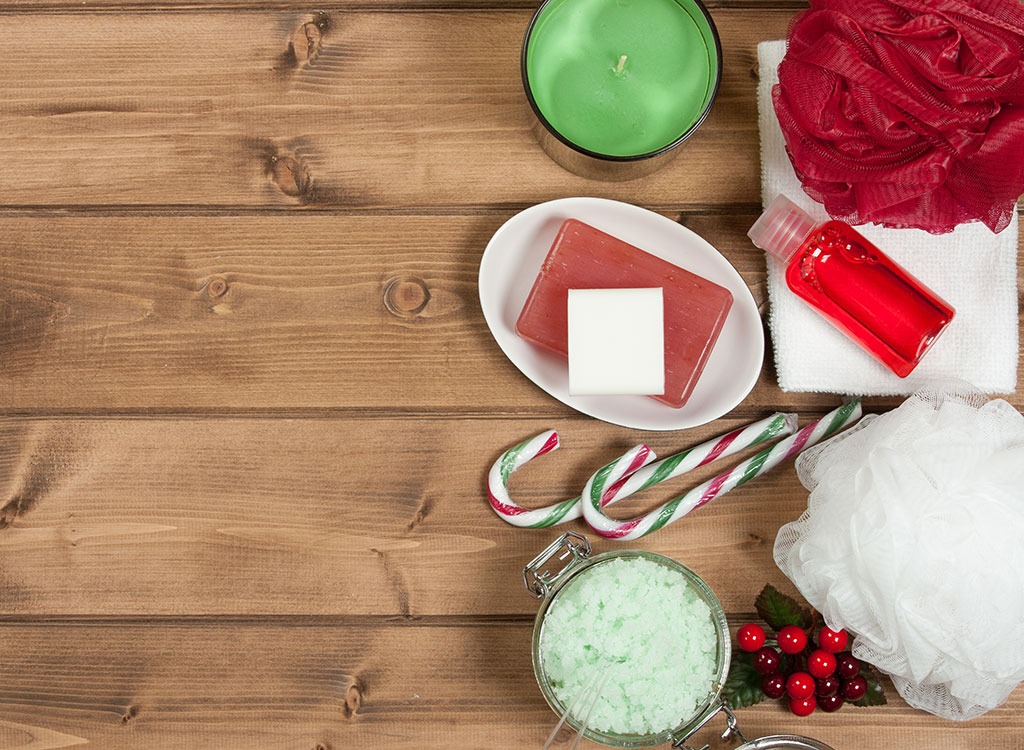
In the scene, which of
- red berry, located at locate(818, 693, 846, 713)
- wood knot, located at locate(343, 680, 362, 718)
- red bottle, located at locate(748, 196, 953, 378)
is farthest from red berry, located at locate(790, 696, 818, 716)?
wood knot, located at locate(343, 680, 362, 718)

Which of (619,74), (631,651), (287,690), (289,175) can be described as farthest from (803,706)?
(289,175)

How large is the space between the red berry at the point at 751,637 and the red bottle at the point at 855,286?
0.92ft

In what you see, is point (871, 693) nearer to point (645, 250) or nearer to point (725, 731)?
point (725, 731)

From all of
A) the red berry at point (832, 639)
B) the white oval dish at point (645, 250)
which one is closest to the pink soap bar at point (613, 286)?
the white oval dish at point (645, 250)

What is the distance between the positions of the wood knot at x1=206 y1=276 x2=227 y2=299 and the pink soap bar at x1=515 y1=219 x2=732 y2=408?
1.03ft

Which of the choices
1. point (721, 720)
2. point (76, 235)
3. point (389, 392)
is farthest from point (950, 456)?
point (76, 235)

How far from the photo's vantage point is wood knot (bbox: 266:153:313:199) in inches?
34.3

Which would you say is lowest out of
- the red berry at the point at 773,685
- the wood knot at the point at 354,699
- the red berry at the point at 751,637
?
the wood knot at the point at 354,699

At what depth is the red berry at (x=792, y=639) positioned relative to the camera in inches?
30.9

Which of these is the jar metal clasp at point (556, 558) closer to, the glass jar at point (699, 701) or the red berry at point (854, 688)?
the glass jar at point (699, 701)

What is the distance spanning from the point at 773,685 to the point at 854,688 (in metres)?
0.08

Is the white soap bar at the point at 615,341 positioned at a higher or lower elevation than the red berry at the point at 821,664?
higher

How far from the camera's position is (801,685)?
2.56ft

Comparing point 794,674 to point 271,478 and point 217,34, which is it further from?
point 217,34
